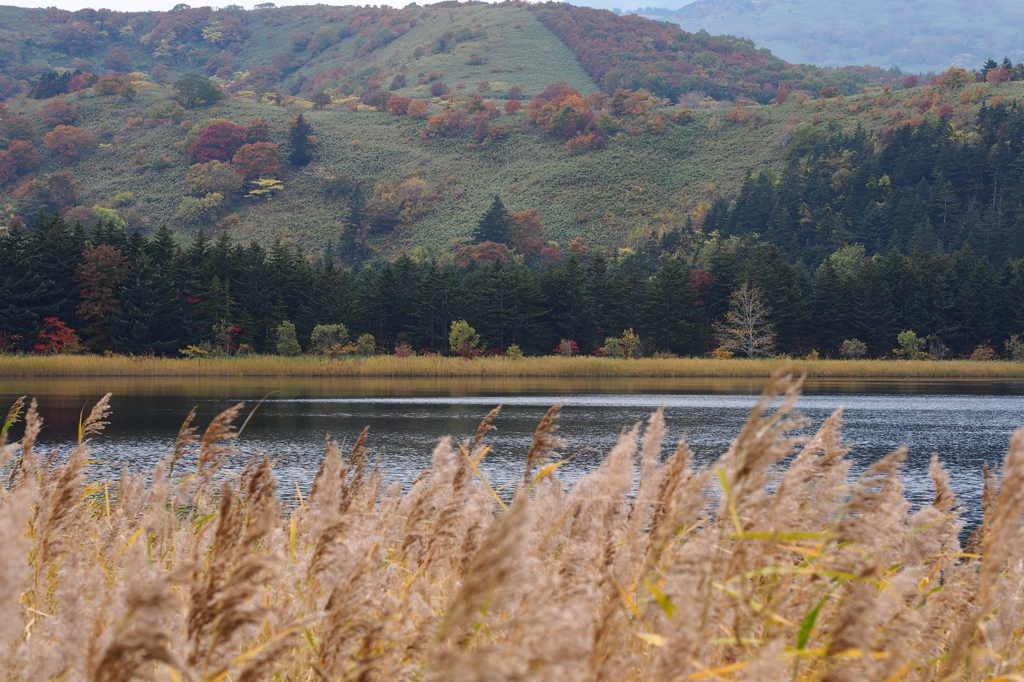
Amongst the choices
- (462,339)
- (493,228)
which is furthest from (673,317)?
(493,228)

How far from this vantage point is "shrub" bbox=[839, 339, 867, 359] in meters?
65.5

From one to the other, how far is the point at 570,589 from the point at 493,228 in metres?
105

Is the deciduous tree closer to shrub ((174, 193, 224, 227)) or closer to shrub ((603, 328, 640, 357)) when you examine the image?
shrub ((603, 328, 640, 357))

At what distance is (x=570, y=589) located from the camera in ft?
8.34

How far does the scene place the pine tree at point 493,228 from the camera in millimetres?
106812

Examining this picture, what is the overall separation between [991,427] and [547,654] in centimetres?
3171

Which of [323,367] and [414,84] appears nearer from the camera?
[323,367]

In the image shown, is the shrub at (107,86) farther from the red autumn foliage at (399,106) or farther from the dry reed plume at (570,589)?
the dry reed plume at (570,589)

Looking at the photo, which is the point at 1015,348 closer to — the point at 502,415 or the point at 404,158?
the point at 502,415

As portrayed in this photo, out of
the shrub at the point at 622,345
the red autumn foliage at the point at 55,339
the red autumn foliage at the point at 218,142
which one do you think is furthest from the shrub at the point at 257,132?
the shrub at the point at 622,345

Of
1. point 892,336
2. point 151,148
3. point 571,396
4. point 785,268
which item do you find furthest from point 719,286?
point 151,148

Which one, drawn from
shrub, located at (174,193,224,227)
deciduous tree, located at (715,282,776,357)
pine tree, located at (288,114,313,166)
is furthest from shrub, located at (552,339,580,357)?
pine tree, located at (288,114,313,166)

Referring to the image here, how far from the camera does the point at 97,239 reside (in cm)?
5847

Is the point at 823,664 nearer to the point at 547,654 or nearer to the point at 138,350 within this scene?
the point at 547,654
